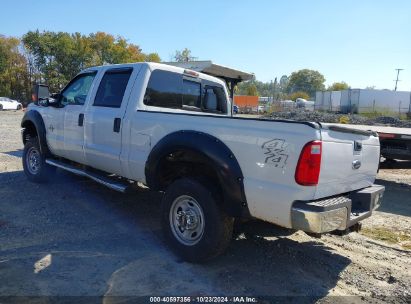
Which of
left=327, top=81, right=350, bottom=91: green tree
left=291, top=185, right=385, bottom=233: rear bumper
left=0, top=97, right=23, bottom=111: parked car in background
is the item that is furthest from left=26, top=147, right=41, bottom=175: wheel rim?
left=327, top=81, right=350, bottom=91: green tree

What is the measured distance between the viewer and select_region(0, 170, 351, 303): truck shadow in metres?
3.64

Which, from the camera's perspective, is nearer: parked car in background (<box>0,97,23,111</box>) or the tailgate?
the tailgate

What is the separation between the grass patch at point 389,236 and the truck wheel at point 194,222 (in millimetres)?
2439

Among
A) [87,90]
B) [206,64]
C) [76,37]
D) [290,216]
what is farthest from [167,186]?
[76,37]

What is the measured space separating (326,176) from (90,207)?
3796mm

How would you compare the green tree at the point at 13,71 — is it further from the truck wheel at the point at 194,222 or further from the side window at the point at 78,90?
the truck wheel at the point at 194,222

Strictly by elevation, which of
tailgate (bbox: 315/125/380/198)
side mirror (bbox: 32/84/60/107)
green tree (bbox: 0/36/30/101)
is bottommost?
tailgate (bbox: 315/125/380/198)

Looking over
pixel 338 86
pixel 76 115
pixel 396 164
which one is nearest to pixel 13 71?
pixel 76 115

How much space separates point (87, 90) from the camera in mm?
6012

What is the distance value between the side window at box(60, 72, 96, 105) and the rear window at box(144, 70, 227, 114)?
49.0 inches

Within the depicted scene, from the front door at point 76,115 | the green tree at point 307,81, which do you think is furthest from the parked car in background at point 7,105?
the green tree at point 307,81

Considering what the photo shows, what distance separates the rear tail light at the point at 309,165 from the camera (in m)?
3.26

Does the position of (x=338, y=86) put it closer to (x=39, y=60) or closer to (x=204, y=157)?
(x=39, y=60)

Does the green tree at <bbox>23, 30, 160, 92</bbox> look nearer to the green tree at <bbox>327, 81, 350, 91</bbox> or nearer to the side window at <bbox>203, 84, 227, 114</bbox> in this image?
the side window at <bbox>203, 84, 227, 114</bbox>
